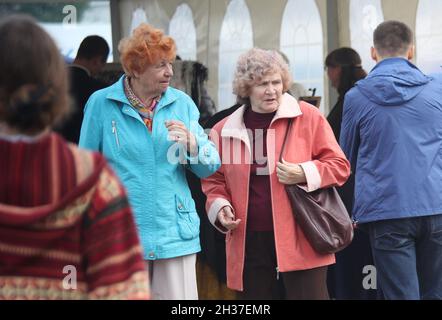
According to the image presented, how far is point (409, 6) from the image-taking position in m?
5.82

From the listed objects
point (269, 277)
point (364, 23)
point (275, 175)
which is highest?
point (364, 23)

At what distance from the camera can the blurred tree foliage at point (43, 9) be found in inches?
235

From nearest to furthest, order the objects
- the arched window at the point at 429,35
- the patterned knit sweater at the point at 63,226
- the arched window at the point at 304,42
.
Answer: the patterned knit sweater at the point at 63,226 < the arched window at the point at 429,35 < the arched window at the point at 304,42

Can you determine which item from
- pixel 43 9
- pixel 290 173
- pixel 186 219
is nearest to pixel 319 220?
pixel 290 173

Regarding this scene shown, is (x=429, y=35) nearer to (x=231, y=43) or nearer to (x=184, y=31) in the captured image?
(x=231, y=43)

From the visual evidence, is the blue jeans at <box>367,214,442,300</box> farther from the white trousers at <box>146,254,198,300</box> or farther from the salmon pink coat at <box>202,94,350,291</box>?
the white trousers at <box>146,254,198,300</box>

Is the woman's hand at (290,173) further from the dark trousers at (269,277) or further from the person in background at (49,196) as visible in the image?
the person in background at (49,196)

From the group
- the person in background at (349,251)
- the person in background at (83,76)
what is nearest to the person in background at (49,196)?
the person in background at (83,76)

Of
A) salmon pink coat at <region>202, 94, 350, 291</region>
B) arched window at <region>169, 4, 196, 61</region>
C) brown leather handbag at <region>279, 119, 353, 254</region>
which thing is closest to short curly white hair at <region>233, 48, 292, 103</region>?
salmon pink coat at <region>202, 94, 350, 291</region>

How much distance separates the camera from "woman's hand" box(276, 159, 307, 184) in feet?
14.4

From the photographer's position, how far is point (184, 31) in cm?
628

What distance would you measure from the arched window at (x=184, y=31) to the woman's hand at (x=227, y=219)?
1959 mm

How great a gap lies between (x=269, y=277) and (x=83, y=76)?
1889mm
